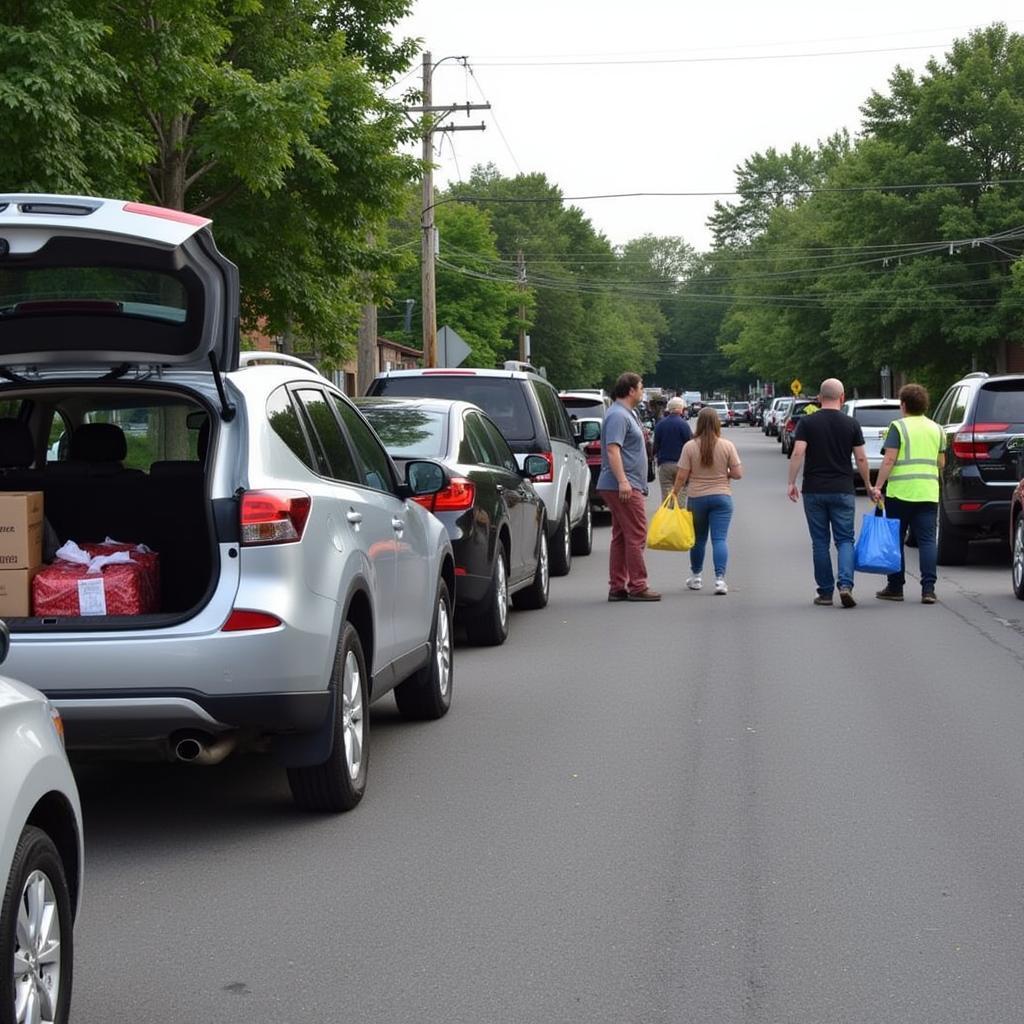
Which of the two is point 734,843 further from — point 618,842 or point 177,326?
point 177,326

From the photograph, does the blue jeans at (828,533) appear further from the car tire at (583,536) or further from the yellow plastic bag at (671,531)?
the car tire at (583,536)

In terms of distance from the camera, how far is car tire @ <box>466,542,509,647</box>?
11.6 metres

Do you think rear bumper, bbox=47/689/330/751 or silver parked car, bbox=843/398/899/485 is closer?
rear bumper, bbox=47/689/330/751

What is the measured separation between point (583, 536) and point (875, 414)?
13.2 meters

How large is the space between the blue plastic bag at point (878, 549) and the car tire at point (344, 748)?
7352mm

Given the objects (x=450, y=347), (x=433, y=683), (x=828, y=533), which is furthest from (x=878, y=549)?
(x=450, y=347)

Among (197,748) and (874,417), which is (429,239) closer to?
(874,417)

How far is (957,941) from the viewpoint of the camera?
16.8ft

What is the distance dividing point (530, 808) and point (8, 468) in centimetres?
261

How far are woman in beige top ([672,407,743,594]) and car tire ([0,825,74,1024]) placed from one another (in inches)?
431

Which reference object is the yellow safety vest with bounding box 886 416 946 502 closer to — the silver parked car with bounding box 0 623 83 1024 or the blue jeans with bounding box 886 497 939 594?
the blue jeans with bounding box 886 497 939 594

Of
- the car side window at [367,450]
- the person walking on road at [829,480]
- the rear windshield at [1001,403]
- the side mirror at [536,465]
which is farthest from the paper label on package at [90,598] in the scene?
the rear windshield at [1001,403]

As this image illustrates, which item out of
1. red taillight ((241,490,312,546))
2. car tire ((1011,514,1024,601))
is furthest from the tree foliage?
red taillight ((241,490,312,546))

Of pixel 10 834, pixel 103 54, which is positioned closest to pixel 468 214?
pixel 103 54
